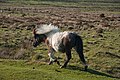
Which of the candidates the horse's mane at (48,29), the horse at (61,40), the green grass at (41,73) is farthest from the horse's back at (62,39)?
the green grass at (41,73)

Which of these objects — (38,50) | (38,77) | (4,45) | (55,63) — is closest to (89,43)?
(38,50)

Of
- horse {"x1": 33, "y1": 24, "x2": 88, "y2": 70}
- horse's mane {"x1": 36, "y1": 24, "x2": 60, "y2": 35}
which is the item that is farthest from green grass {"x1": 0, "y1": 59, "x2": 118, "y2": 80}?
horse's mane {"x1": 36, "y1": 24, "x2": 60, "y2": 35}

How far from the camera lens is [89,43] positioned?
31.1 meters

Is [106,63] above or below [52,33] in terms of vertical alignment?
below

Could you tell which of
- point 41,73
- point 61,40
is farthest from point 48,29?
point 41,73

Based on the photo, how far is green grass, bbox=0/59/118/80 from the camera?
15.9 metres

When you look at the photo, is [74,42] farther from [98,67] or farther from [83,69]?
[98,67]

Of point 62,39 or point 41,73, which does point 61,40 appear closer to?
point 62,39

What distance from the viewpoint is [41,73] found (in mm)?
16438

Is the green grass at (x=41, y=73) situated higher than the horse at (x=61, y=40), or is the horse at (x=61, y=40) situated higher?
the horse at (x=61, y=40)

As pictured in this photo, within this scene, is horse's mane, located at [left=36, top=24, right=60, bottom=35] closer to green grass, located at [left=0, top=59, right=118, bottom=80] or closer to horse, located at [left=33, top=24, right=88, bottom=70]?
horse, located at [left=33, top=24, right=88, bottom=70]

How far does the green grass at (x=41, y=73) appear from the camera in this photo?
1590cm

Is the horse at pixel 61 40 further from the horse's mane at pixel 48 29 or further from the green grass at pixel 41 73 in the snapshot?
the green grass at pixel 41 73

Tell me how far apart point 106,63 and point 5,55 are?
296 inches
